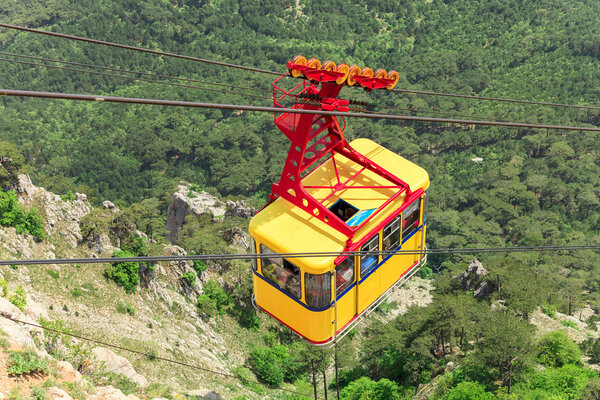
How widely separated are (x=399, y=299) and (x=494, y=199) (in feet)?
70.2

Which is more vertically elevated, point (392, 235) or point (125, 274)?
point (392, 235)

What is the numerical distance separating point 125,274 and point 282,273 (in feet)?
54.6

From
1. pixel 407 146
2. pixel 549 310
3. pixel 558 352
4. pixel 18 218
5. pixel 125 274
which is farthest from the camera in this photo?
pixel 407 146

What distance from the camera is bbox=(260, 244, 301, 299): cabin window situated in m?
15.3

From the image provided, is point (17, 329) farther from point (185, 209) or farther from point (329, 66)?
point (185, 209)

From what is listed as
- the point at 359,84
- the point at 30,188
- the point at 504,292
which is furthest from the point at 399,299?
the point at 359,84

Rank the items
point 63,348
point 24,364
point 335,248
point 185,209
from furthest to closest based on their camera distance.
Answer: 1. point 185,209
2. point 63,348
3. point 335,248
4. point 24,364

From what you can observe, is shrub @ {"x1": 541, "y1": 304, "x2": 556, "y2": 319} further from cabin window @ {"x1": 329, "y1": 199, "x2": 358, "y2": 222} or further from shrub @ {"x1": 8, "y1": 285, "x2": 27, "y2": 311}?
shrub @ {"x1": 8, "y1": 285, "x2": 27, "y2": 311}

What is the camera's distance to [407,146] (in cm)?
8238

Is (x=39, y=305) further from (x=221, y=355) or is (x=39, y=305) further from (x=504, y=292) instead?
(x=504, y=292)

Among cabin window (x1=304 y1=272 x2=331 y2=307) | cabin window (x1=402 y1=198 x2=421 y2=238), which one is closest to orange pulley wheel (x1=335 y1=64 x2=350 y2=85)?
cabin window (x1=402 y1=198 x2=421 y2=238)

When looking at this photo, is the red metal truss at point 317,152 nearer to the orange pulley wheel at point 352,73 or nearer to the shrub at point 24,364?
the orange pulley wheel at point 352,73

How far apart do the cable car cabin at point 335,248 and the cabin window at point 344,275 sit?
0.03 m

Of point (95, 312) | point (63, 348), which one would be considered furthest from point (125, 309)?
point (63, 348)
